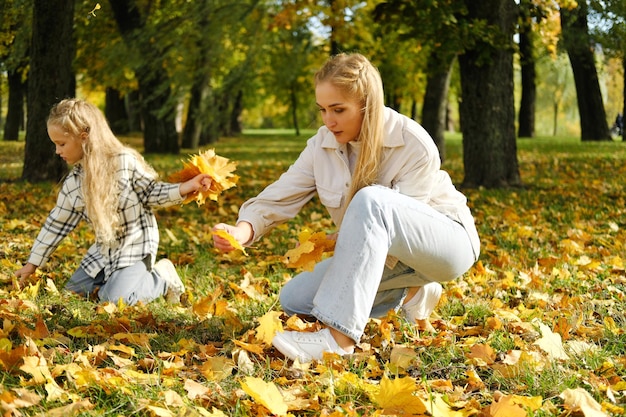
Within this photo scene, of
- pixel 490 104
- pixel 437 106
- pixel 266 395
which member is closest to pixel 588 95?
pixel 437 106

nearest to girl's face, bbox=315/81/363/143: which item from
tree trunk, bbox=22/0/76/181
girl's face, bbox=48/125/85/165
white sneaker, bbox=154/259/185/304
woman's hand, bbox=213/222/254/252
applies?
woman's hand, bbox=213/222/254/252

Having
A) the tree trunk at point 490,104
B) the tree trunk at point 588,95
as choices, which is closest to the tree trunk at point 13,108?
the tree trunk at point 588,95

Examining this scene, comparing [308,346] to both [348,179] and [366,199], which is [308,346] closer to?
[366,199]

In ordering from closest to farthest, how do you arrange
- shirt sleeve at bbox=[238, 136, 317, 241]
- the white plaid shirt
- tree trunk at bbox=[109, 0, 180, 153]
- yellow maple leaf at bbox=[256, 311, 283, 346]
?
yellow maple leaf at bbox=[256, 311, 283, 346]
shirt sleeve at bbox=[238, 136, 317, 241]
the white plaid shirt
tree trunk at bbox=[109, 0, 180, 153]

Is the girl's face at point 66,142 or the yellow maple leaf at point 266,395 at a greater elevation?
the girl's face at point 66,142

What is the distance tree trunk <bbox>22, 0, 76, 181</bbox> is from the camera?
828cm

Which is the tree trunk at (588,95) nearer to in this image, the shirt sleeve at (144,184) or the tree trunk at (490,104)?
the tree trunk at (490,104)

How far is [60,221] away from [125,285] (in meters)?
0.59

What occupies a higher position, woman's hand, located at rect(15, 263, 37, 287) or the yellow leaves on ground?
the yellow leaves on ground

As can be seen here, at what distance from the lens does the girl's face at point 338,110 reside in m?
2.80

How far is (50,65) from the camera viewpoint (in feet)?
27.4

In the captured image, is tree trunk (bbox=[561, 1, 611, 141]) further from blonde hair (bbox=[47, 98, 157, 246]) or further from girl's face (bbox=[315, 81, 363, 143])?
girl's face (bbox=[315, 81, 363, 143])

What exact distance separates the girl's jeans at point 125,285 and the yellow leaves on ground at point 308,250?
1198 mm

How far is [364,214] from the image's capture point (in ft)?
8.50
